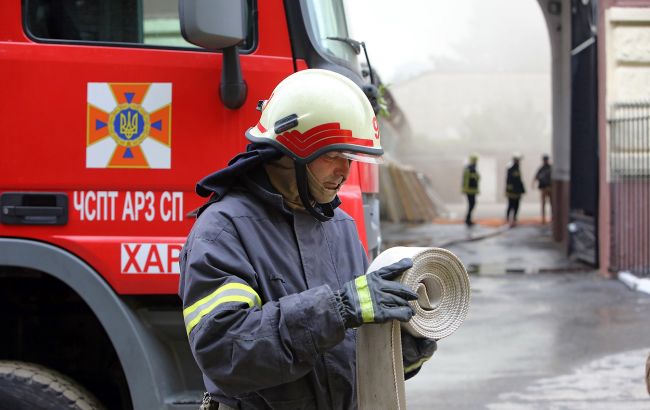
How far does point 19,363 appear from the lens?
3633 millimetres

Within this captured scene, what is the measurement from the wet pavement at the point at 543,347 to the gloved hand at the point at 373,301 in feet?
12.6

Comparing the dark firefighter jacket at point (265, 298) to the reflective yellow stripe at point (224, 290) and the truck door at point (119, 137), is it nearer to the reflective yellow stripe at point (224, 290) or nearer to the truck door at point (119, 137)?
the reflective yellow stripe at point (224, 290)

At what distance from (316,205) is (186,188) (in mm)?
1246

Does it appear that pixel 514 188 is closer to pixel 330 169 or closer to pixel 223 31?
pixel 223 31

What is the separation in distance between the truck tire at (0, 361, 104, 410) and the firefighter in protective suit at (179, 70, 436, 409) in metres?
1.28

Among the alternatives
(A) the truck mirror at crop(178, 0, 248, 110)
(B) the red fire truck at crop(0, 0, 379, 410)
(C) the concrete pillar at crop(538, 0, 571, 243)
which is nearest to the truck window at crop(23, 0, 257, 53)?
(B) the red fire truck at crop(0, 0, 379, 410)

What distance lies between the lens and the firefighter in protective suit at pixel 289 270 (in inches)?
82.8

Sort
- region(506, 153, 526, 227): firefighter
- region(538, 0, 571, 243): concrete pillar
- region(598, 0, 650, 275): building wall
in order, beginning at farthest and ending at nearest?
1. region(506, 153, 526, 227): firefighter
2. region(538, 0, 571, 243): concrete pillar
3. region(598, 0, 650, 275): building wall

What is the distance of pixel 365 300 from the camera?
212 cm

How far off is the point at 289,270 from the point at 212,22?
4.07ft

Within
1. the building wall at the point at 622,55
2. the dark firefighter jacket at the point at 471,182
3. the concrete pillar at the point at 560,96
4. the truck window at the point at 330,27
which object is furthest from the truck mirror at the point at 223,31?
the dark firefighter jacket at the point at 471,182

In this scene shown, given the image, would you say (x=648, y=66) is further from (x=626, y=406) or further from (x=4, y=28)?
(x=4, y=28)

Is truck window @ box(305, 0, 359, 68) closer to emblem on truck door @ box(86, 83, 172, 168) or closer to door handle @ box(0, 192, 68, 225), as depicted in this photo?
emblem on truck door @ box(86, 83, 172, 168)

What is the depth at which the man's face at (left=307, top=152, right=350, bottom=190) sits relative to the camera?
93.7 inches
